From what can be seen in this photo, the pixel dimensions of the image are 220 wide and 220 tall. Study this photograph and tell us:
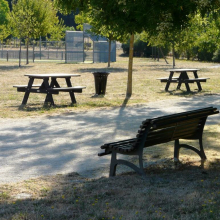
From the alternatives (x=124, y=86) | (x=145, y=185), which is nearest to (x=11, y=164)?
(x=145, y=185)

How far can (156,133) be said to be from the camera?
6051mm

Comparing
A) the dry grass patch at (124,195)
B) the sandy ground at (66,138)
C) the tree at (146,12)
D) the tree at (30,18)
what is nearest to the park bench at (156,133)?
the dry grass patch at (124,195)

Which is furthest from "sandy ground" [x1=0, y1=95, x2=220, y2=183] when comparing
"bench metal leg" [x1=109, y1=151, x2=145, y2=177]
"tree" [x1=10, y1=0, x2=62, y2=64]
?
"tree" [x1=10, y1=0, x2=62, y2=64]

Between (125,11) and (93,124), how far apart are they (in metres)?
3.96

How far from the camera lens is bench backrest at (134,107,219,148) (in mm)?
5816

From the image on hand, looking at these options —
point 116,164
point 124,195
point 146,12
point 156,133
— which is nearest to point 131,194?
point 124,195

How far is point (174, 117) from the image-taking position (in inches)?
241

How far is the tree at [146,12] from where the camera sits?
21.1 ft

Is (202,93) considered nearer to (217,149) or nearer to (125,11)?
(217,149)

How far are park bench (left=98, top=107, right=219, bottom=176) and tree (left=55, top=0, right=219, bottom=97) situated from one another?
1.41 metres

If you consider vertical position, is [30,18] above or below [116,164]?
above

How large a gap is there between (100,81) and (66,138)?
722cm

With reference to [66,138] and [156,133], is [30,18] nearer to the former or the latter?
[66,138]

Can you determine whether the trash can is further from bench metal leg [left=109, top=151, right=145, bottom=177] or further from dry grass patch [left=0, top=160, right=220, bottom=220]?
bench metal leg [left=109, top=151, right=145, bottom=177]
